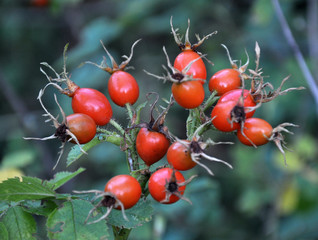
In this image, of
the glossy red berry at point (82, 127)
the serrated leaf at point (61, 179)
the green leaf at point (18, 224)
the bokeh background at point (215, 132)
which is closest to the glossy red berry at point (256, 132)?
the glossy red berry at point (82, 127)

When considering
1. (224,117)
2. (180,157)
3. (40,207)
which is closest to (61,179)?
(40,207)

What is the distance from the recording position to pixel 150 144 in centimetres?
191

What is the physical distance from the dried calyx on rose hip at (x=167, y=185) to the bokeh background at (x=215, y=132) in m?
1.68

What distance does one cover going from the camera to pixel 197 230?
4.46 metres

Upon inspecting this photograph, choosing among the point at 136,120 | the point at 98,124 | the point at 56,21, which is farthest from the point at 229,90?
the point at 56,21

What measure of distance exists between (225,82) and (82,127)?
2.68 ft

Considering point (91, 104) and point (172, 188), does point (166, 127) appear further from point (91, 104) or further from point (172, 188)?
point (91, 104)

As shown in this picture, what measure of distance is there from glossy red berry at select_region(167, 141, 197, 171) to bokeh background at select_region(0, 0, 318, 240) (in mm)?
1702

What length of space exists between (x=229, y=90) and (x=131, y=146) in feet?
2.05

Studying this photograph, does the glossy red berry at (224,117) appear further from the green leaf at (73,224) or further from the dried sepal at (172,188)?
the green leaf at (73,224)

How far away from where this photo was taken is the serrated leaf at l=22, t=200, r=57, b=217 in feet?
6.13

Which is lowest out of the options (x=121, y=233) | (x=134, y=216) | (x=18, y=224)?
(x=121, y=233)

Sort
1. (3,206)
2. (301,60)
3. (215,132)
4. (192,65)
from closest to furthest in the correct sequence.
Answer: (3,206) < (192,65) < (301,60) < (215,132)

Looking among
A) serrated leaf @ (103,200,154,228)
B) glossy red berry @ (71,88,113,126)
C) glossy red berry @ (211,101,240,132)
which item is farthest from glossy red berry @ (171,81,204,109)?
serrated leaf @ (103,200,154,228)
